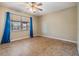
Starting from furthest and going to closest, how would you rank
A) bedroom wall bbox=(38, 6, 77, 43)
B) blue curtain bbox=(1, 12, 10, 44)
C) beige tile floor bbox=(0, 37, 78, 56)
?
blue curtain bbox=(1, 12, 10, 44), bedroom wall bbox=(38, 6, 77, 43), beige tile floor bbox=(0, 37, 78, 56)

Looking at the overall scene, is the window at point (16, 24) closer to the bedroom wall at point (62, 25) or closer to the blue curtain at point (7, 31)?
the blue curtain at point (7, 31)

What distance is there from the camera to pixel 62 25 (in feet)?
9.94

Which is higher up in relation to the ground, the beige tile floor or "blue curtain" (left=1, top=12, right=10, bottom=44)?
"blue curtain" (left=1, top=12, right=10, bottom=44)

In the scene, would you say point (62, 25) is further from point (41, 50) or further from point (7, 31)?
point (7, 31)

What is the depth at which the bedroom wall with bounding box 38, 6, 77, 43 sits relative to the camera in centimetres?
254

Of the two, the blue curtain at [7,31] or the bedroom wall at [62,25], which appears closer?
the bedroom wall at [62,25]

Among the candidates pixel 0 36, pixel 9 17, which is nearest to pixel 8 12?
pixel 9 17

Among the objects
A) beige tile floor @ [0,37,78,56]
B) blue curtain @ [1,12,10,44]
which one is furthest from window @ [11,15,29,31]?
beige tile floor @ [0,37,78,56]

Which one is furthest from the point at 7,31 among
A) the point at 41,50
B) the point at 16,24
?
the point at 41,50

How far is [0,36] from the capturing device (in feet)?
10.2

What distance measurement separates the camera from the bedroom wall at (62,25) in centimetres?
254

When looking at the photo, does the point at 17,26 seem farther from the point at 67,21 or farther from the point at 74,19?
the point at 74,19

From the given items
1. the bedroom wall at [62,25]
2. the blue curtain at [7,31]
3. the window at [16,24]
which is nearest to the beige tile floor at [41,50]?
the bedroom wall at [62,25]

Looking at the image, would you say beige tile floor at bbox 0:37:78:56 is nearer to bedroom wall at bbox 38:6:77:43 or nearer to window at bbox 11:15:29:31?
bedroom wall at bbox 38:6:77:43
